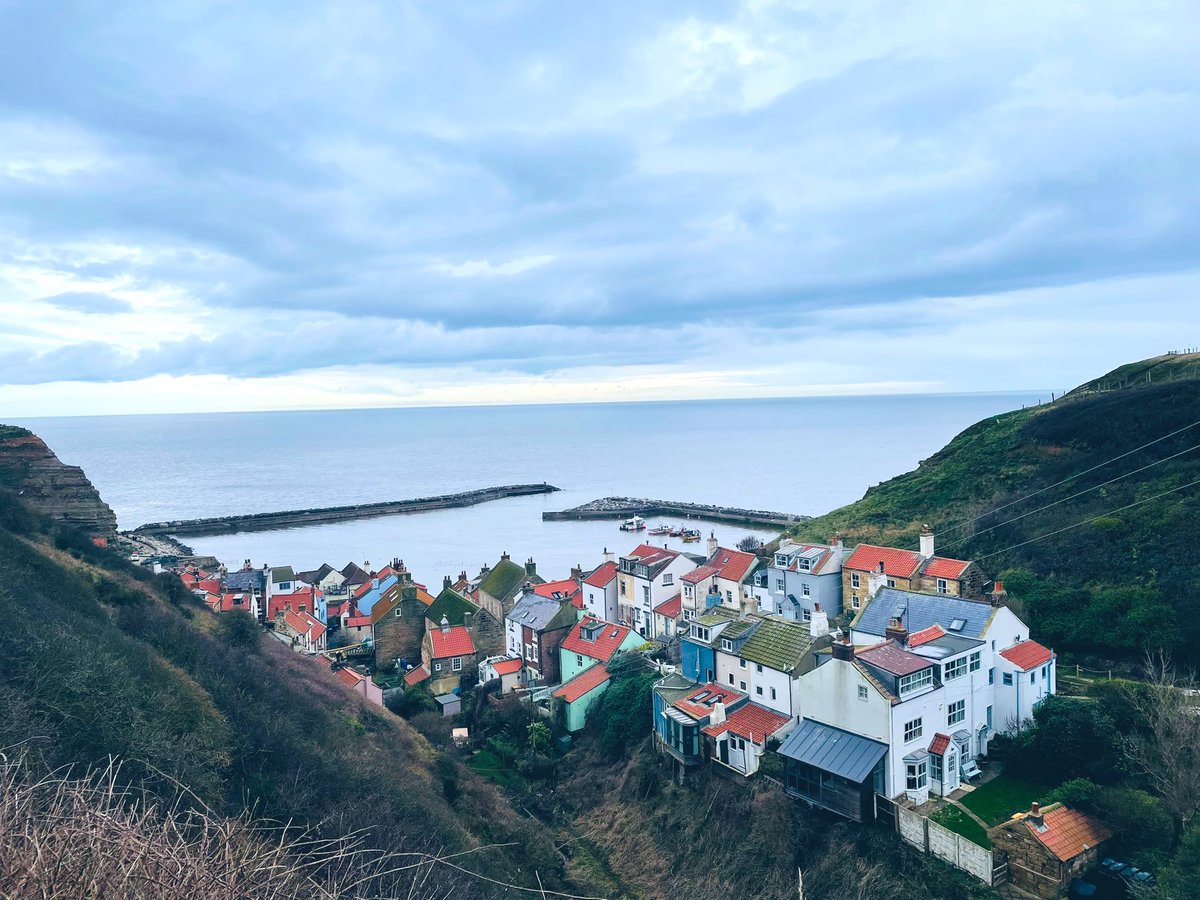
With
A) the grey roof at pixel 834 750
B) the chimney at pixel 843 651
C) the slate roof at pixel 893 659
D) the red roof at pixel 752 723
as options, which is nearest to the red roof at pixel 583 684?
the red roof at pixel 752 723

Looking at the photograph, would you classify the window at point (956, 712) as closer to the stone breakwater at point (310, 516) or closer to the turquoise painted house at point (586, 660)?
→ the turquoise painted house at point (586, 660)

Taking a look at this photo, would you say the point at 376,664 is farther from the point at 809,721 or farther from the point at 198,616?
the point at 809,721

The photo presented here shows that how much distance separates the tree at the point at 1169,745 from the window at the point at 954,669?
4221 mm

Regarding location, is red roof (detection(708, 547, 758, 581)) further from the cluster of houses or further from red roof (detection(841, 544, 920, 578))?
red roof (detection(841, 544, 920, 578))

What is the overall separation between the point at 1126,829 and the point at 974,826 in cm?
341

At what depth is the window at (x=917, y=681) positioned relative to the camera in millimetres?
20014

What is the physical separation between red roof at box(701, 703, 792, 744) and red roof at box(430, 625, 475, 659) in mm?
16993

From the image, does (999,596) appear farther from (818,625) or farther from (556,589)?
(556,589)

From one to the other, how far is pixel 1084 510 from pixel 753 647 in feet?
89.1

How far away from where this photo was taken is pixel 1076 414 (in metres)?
56.7

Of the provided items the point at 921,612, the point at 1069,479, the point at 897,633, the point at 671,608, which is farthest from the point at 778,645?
the point at 1069,479

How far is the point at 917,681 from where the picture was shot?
20406 mm

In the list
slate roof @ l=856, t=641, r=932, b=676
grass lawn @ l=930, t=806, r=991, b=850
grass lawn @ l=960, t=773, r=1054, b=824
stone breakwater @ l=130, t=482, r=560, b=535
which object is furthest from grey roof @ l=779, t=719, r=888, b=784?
stone breakwater @ l=130, t=482, r=560, b=535

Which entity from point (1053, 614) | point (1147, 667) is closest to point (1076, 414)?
point (1053, 614)
